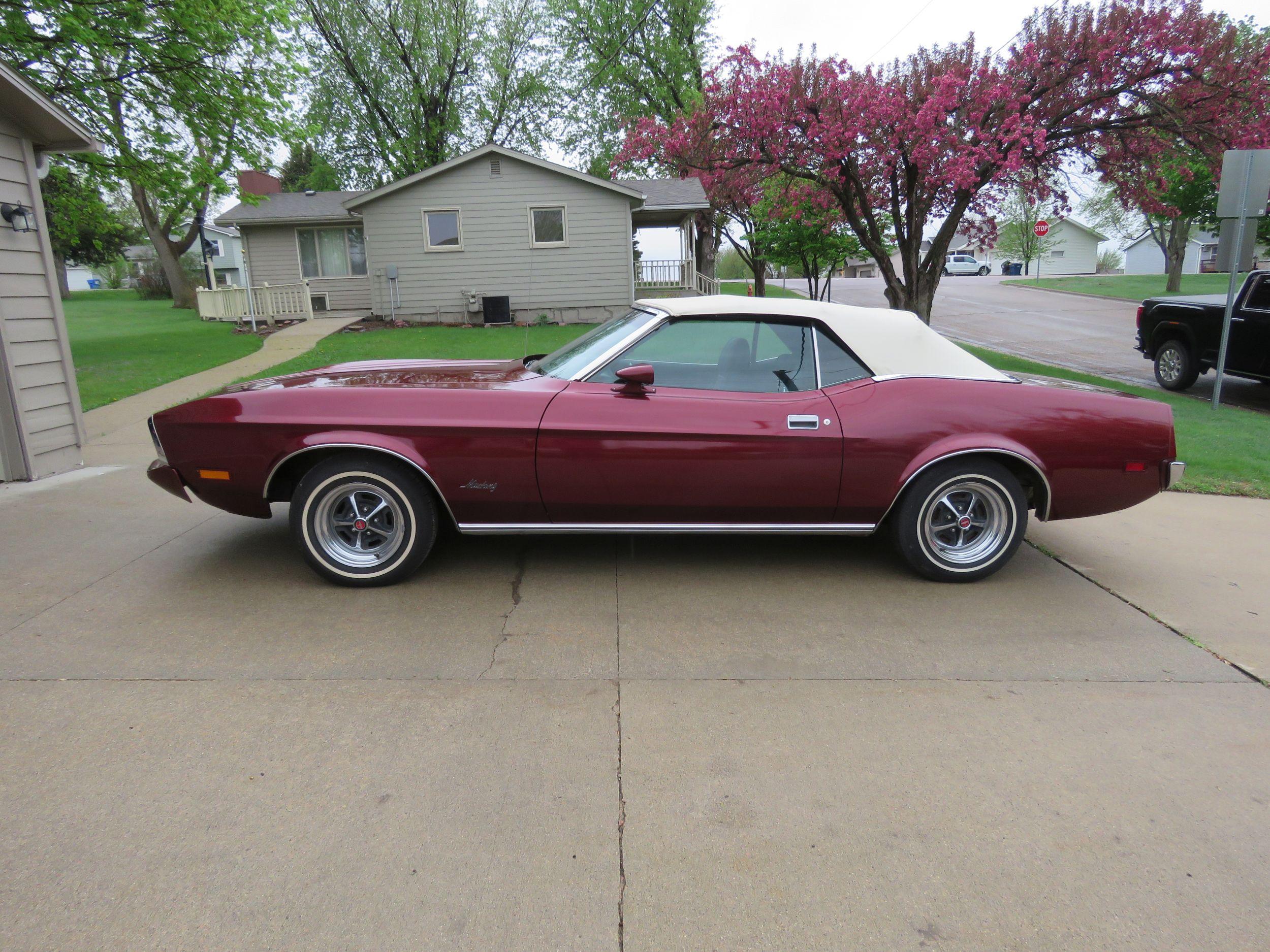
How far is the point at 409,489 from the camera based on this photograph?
13.5 feet

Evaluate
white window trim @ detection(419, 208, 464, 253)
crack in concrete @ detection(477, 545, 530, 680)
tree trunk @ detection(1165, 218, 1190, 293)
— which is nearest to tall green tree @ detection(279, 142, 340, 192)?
white window trim @ detection(419, 208, 464, 253)

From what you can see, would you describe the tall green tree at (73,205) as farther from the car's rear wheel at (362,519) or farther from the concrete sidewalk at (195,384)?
the car's rear wheel at (362,519)

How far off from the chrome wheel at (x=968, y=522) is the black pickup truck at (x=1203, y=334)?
8358 mm

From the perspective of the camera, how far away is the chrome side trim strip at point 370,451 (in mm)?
4055

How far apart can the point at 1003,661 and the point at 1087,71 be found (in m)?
11.0

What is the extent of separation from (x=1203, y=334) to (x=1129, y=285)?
29.9 metres

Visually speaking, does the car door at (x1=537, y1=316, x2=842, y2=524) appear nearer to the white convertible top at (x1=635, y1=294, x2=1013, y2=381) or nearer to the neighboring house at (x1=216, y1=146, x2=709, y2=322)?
the white convertible top at (x1=635, y1=294, x2=1013, y2=381)

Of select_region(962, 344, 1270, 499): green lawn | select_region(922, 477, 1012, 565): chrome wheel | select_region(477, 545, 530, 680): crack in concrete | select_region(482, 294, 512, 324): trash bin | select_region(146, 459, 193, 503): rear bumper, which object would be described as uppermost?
select_region(482, 294, 512, 324): trash bin

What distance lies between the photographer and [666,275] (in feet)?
81.5

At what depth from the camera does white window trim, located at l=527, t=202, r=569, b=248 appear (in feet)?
66.9

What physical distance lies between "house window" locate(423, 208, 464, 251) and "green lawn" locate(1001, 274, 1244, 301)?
75.4ft

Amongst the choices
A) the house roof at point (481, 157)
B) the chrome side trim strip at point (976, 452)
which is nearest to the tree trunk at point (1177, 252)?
the house roof at point (481, 157)

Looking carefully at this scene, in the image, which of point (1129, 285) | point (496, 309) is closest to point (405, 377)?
point (496, 309)

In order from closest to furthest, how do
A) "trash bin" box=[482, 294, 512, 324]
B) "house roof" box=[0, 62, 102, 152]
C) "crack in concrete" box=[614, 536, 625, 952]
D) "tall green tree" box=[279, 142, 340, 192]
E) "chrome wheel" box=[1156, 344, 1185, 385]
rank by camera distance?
1. "crack in concrete" box=[614, 536, 625, 952]
2. "house roof" box=[0, 62, 102, 152]
3. "chrome wheel" box=[1156, 344, 1185, 385]
4. "trash bin" box=[482, 294, 512, 324]
5. "tall green tree" box=[279, 142, 340, 192]
